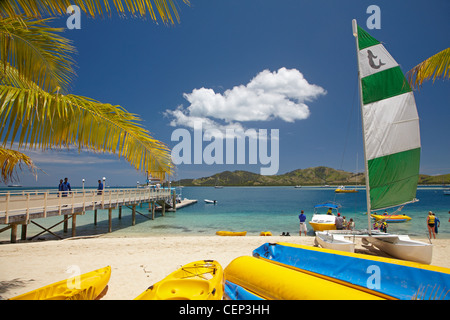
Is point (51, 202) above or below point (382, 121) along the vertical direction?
below

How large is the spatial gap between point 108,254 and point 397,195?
12.7m

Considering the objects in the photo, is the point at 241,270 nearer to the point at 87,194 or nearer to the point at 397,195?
the point at 397,195

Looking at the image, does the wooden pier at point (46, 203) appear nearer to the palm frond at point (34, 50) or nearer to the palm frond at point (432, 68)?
the palm frond at point (34, 50)

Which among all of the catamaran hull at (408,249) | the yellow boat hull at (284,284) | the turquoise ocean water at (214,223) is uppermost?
the yellow boat hull at (284,284)

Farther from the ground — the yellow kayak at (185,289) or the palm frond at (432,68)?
the palm frond at (432,68)

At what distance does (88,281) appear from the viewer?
5512 millimetres

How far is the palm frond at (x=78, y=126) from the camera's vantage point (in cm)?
333

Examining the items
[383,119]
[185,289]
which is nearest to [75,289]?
[185,289]

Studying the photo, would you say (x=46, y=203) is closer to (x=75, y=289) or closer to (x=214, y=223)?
(x=75, y=289)

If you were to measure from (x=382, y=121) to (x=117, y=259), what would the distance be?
11993mm

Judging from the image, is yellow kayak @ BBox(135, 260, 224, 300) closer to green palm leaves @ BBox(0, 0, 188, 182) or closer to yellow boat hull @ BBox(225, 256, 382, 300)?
yellow boat hull @ BBox(225, 256, 382, 300)

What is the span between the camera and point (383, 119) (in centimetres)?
959

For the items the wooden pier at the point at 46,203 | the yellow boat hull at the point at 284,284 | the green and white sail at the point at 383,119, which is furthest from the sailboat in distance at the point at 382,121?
the wooden pier at the point at 46,203
